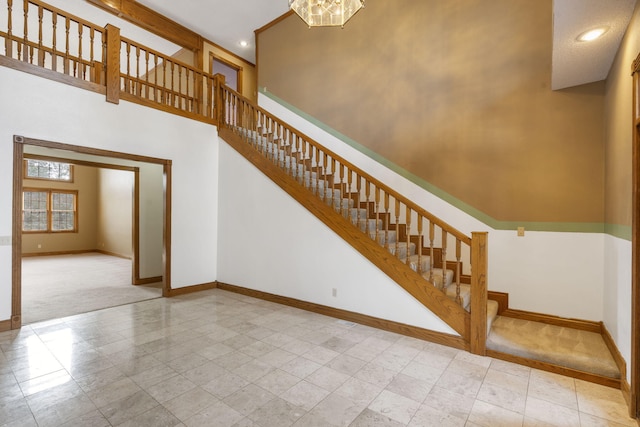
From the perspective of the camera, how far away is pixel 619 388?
2.45m

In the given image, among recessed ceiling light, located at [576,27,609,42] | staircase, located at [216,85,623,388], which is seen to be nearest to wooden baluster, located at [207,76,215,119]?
staircase, located at [216,85,623,388]

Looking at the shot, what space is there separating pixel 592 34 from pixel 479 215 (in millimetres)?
2170

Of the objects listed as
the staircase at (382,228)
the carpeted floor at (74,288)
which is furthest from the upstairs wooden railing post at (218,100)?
the carpeted floor at (74,288)

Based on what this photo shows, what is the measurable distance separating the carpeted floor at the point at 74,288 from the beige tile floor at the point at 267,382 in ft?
2.61

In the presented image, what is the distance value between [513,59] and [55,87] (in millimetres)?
5822

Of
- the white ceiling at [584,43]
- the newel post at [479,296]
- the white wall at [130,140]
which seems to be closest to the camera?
the white ceiling at [584,43]

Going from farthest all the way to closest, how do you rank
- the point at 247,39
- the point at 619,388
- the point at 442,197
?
the point at 247,39, the point at 442,197, the point at 619,388

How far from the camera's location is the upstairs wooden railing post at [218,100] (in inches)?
222

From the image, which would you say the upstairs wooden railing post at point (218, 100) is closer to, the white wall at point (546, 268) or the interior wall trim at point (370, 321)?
the interior wall trim at point (370, 321)

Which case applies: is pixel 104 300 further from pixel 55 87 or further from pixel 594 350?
pixel 594 350

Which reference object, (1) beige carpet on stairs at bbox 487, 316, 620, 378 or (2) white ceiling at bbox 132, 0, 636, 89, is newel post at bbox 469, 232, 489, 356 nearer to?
(1) beige carpet on stairs at bbox 487, 316, 620, 378

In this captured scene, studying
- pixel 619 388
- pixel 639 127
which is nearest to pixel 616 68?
pixel 639 127

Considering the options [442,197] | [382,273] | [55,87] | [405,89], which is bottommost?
[382,273]

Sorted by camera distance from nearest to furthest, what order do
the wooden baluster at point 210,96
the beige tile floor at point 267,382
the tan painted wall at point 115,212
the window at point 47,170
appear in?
the beige tile floor at point 267,382 → the wooden baluster at point 210,96 → the window at point 47,170 → the tan painted wall at point 115,212
